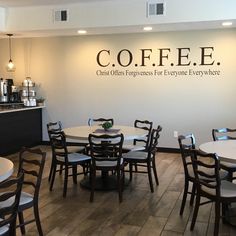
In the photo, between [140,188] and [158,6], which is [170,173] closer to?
[140,188]

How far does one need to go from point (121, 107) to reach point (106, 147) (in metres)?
3.04

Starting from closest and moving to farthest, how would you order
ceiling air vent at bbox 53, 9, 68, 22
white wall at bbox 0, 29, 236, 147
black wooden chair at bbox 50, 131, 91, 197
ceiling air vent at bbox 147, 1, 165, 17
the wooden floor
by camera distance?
the wooden floor
black wooden chair at bbox 50, 131, 91, 197
ceiling air vent at bbox 147, 1, 165, 17
ceiling air vent at bbox 53, 9, 68, 22
white wall at bbox 0, 29, 236, 147

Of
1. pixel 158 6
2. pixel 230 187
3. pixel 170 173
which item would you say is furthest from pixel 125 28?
pixel 230 187

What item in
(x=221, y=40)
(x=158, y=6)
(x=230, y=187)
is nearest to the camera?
(x=230, y=187)

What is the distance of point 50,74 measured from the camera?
309 inches

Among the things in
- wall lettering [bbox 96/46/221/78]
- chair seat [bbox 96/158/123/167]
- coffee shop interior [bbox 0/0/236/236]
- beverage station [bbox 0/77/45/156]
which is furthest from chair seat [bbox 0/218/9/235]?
wall lettering [bbox 96/46/221/78]

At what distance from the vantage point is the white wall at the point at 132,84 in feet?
22.0

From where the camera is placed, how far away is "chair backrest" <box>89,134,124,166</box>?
432 centimetres

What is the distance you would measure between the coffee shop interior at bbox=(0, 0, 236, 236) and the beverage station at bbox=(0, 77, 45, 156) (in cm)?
2

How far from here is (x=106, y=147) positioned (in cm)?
443

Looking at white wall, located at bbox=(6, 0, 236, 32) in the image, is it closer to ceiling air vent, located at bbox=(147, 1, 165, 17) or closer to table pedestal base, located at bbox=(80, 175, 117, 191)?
ceiling air vent, located at bbox=(147, 1, 165, 17)

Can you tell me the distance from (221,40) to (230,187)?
398 centimetres

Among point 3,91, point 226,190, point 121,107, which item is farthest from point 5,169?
point 3,91

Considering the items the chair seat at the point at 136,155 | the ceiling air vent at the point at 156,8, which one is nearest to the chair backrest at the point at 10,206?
the chair seat at the point at 136,155
